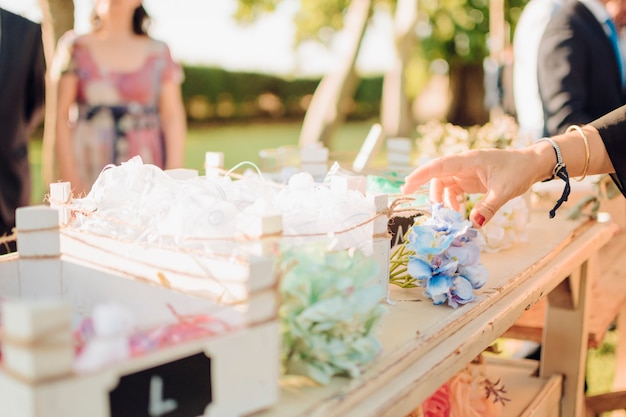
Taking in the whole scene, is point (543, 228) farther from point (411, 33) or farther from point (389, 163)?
point (411, 33)

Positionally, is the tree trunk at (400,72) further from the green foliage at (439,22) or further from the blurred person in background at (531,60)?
the blurred person in background at (531,60)

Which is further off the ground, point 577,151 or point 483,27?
point 483,27

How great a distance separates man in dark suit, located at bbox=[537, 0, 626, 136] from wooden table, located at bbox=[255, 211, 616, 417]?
77cm

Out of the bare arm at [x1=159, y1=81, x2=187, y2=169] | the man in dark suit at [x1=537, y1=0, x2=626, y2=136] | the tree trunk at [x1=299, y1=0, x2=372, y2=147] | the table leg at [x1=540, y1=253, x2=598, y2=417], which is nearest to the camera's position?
the table leg at [x1=540, y1=253, x2=598, y2=417]

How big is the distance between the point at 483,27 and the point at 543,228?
650 inches

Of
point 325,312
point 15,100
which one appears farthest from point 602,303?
point 15,100

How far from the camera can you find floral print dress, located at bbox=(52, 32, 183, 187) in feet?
9.85

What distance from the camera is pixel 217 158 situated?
158 cm

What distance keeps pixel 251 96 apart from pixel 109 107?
19.4 metres

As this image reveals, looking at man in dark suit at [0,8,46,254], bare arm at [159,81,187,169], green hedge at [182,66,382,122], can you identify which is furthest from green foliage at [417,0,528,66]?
man in dark suit at [0,8,46,254]

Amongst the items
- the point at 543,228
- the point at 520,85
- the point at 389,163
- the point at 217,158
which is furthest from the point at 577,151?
the point at 520,85

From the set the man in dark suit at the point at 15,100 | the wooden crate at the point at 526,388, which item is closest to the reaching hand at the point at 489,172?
the wooden crate at the point at 526,388

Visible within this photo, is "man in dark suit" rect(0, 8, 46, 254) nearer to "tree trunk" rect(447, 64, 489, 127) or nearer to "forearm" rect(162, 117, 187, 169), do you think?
"forearm" rect(162, 117, 187, 169)

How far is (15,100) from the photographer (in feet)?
8.02
